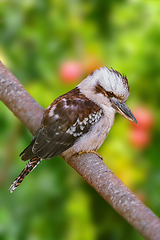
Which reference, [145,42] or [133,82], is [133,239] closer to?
[133,82]

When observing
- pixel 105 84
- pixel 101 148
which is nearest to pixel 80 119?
pixel 105 84

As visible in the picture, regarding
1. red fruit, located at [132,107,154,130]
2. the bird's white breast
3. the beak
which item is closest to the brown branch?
the bird's white breast

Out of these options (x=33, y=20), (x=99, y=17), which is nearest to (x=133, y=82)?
(x=99, y=17)

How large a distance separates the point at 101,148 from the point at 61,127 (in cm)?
38

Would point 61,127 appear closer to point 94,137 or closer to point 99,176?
point 94,137

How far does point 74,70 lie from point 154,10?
0.51 meters

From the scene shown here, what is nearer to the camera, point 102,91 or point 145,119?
point 102,91

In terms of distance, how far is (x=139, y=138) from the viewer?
A: 7.22 feet

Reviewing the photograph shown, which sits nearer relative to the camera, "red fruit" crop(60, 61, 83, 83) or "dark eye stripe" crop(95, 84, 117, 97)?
"dark eye stripe" crop(95, 84, 117, 97)

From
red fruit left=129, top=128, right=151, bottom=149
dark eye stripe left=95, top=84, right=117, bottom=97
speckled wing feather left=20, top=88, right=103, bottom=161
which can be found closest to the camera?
speckled wing feather left=20, top=88, right=103, bottom=161

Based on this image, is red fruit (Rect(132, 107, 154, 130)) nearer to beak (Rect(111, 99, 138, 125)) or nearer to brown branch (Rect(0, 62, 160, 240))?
beak (Rect(111, 99, 138, 125))

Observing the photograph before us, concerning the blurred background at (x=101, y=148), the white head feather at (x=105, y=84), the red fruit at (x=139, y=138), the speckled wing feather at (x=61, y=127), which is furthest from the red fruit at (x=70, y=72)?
the red fruit at (x=139, y=138)

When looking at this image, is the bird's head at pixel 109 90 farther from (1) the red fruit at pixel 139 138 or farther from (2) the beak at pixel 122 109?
(1) the red fruit at pixel 139 138

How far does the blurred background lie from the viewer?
2254 mm
